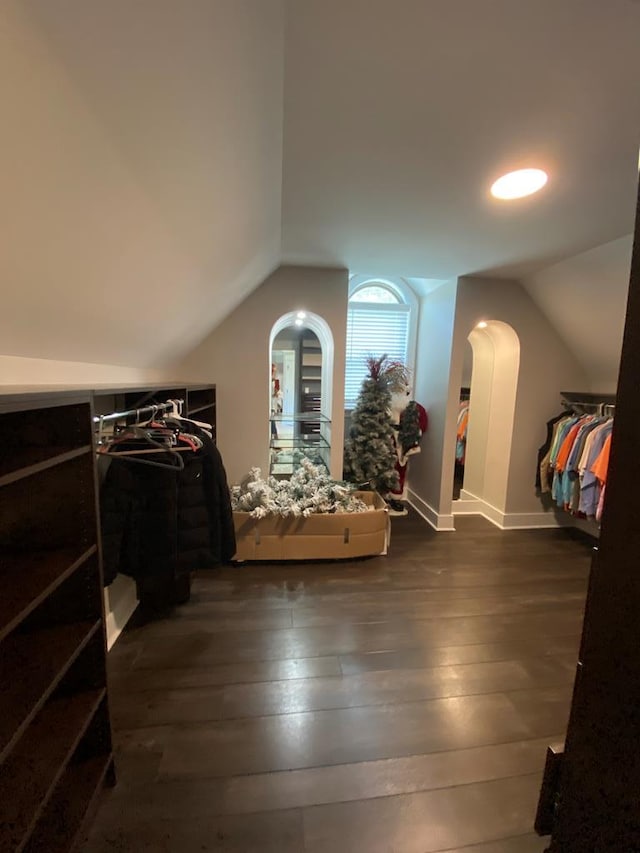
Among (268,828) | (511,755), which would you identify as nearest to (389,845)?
(268,828)

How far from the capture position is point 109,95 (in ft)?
2.26

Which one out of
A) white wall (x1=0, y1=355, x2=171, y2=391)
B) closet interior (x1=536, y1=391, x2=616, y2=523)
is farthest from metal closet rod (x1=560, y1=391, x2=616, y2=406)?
white wall (x1=0, y1=355, x2=171, y2=391)

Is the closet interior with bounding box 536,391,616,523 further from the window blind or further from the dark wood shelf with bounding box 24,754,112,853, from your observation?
the dark wood shelf with bounding box 24,754,112,853

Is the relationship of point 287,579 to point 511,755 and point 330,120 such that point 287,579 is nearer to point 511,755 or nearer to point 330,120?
point 511,755

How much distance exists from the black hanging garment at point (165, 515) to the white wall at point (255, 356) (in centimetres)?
123

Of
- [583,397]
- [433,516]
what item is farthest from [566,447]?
[433,516]

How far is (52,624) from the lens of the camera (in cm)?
108

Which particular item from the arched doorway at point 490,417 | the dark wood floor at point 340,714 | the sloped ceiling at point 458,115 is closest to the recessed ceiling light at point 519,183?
the sloped ceiling at point 458,115

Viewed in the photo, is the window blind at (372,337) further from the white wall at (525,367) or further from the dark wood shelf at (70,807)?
the dark wood shelf at (70,807)

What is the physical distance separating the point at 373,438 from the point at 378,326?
1535 mm

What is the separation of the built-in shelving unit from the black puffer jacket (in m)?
0.44

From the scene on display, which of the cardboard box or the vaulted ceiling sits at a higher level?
the vaulted ceiling

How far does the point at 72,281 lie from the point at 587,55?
1.72m

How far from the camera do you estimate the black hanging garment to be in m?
1.60
